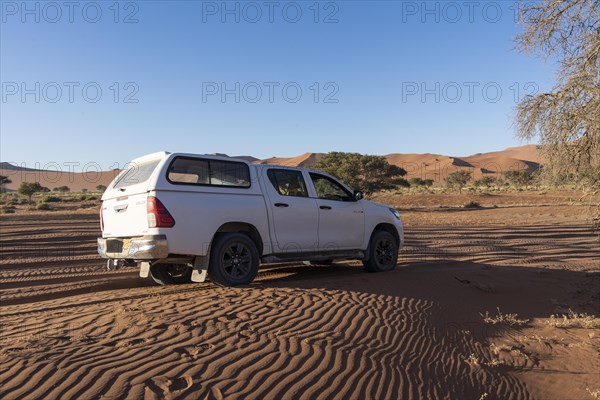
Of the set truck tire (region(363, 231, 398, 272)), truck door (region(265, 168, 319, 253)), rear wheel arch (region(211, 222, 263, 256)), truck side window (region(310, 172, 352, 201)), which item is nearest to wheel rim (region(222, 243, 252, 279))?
rear wheel arch (region(211, 222, 263, 256))

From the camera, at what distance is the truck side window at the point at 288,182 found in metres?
7.97

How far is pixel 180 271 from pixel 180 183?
2174 mm

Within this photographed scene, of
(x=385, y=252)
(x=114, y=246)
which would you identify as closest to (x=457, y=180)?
(x=385, y=252)

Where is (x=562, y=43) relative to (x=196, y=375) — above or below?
above

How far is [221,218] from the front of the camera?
22.8 ft

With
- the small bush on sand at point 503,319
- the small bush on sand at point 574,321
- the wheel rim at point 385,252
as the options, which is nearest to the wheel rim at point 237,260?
the wheel rim at point 385,252

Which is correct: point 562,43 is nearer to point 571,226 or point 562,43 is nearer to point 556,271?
point 556,271

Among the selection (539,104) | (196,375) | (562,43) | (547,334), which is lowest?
(547,334)

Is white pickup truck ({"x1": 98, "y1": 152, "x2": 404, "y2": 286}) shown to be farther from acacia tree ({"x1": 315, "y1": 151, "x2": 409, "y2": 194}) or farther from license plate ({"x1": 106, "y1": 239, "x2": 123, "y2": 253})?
acacia tree ({"x1": 315, "y1": 151, "x2": 409, "y2": 194})

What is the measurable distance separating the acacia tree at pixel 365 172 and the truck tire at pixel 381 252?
30.0 m

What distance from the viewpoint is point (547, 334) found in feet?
22.4

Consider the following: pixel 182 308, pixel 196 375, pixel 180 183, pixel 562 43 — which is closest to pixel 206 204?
pixel 180 183

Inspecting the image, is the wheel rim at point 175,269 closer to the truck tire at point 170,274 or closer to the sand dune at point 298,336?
the truck tire at point 170,274

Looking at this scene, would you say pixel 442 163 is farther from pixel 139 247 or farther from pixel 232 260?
pixel 139 247
